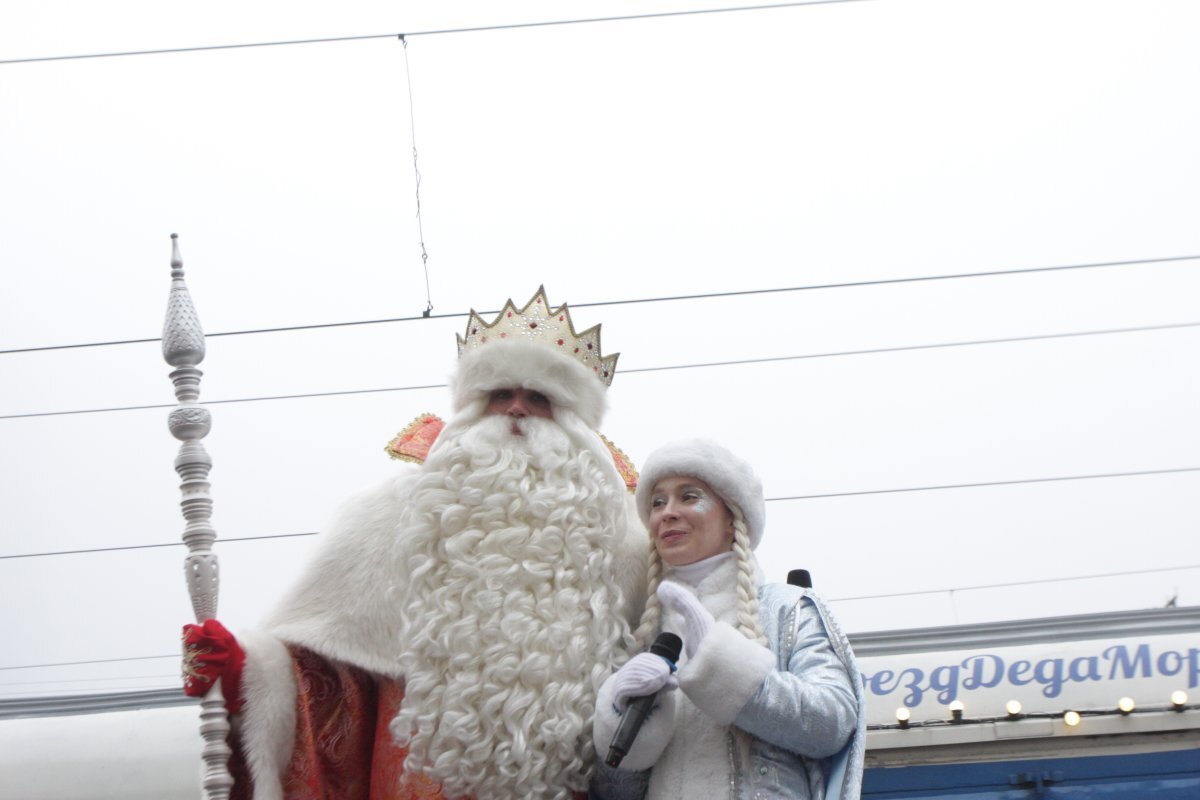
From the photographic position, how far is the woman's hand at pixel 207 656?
3.41m

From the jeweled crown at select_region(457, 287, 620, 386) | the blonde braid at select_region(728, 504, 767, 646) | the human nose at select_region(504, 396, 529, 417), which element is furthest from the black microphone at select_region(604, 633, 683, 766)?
the jeweled crown at select_region(457, 287, 620, 386)

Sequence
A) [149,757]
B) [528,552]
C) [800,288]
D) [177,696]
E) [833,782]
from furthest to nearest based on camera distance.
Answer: [800,288] → [177,696] → [149,757] → [528,552] → [833,782]

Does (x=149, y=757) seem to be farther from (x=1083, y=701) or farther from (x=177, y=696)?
(x=1083, y=701)

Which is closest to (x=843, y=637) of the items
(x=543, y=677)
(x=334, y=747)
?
(x=543, y=677)

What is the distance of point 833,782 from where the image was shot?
3426mm

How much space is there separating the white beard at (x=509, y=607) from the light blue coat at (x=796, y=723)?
235 mm

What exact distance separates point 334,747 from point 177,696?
195 cm

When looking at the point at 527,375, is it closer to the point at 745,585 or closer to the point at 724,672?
the point at 745,585

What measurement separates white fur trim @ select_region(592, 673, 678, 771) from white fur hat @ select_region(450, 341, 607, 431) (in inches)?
35.5

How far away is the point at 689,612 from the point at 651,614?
318mm

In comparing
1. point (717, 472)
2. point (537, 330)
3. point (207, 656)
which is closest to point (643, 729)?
point (717, 472)

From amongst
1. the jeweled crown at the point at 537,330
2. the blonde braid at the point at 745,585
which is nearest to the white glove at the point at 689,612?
the blonde braid at the point at 745,585

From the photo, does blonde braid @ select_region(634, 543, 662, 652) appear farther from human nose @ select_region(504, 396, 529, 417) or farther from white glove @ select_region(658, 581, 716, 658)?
human nose @ select_region(504, 396, 529, 417)

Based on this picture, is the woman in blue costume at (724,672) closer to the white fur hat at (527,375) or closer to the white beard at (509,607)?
the white beard at (509,607)
